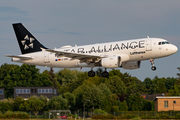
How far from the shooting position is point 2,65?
16975 centimetres

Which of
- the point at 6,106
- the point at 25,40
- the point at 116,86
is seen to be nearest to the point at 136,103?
the point at 116,86

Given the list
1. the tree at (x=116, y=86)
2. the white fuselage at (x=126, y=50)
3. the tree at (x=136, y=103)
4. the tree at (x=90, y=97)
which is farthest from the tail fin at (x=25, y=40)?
the tree at (x=116, y=86)

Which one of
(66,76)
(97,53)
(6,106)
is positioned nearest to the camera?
(97,53)

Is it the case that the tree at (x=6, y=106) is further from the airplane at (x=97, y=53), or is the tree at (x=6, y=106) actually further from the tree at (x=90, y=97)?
the airplane at (x=97, y=53)

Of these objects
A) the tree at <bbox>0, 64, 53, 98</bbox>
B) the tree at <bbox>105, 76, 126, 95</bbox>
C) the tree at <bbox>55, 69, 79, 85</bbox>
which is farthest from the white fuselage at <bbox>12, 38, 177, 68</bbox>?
the tree at <bbox>55, 69, 79, 85</bbox>

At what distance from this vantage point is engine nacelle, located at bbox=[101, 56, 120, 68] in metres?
48.6

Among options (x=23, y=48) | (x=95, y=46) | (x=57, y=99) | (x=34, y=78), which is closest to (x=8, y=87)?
(x=34, y=78)

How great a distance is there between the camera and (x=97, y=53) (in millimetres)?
50688

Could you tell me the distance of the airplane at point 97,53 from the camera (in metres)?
47.8

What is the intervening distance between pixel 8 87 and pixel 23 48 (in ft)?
273

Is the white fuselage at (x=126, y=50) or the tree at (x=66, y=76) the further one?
the tree at (x=66, y=76)

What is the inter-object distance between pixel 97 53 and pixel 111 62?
308cm

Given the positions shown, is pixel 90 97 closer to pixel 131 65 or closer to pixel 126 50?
pixel 131 65

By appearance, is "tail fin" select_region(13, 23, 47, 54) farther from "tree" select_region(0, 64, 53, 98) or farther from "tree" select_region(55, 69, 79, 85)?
"tree" select_region(55, 69, 79, 85)
